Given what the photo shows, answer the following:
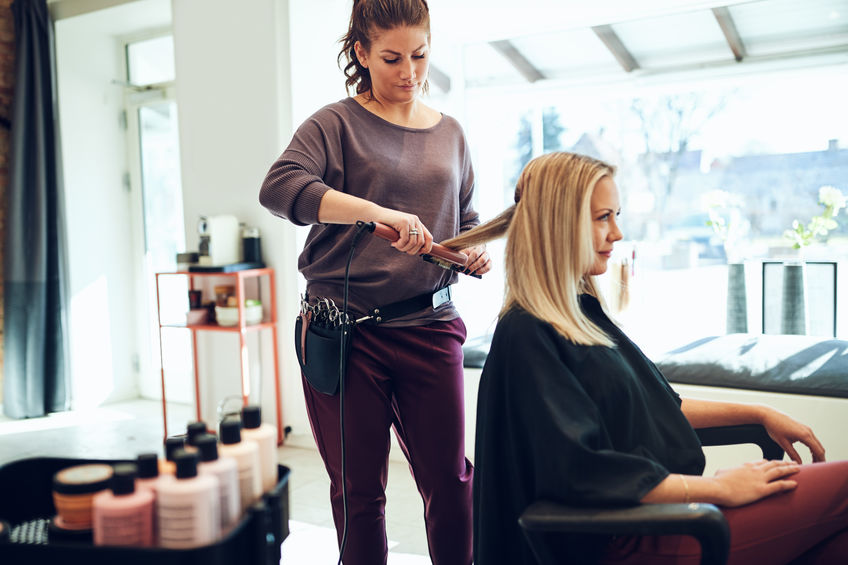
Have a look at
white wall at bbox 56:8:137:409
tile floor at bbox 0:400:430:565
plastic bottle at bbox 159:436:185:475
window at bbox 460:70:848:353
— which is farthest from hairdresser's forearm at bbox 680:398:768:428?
white wall at bbox 56:8:137:409

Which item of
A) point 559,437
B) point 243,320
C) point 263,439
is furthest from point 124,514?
point 243,320

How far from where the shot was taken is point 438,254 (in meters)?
1.40

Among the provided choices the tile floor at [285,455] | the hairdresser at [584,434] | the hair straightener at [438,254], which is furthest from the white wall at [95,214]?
the hairdresser at [584,434]

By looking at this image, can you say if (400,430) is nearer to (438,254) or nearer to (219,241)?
(438,254)

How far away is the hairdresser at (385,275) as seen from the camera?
4.66ft

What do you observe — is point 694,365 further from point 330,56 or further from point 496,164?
point 330,56

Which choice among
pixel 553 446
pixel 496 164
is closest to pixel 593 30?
pixel 496 164

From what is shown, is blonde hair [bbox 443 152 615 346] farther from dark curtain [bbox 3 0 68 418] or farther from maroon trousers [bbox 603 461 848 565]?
dark curtain [bbox 3 0 68 418]

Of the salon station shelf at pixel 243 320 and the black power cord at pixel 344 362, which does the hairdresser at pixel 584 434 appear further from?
the salon station shelf at pixel 243 320

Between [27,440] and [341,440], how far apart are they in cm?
305

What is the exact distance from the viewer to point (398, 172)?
1.48 m

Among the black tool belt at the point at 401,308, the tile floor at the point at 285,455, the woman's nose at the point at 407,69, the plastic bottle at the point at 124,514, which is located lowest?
the tile floor at the point at 285,455

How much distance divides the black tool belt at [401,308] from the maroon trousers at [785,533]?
2.08 feet

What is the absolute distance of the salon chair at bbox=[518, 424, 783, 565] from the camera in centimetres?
94
